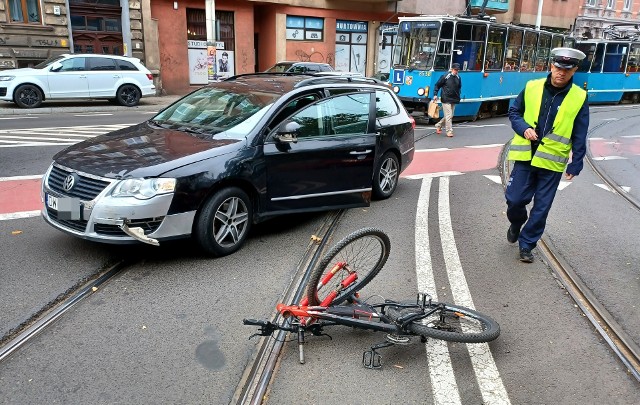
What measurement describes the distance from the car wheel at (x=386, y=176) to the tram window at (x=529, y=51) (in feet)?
47.8

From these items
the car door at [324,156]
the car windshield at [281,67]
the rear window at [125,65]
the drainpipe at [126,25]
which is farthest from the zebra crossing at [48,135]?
the drainpipe at [126,25]

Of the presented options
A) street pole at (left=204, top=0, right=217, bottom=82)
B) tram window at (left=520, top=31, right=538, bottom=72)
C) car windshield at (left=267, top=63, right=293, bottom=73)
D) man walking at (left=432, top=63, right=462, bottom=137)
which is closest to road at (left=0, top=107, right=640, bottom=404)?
man walking at (left=432, top=63, right=462, bottom=137)

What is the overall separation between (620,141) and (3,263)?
15.1m

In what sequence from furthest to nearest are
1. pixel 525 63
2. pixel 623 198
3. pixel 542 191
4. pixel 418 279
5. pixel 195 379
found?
pixel 525 63, pixel 623 198, pixel 542 191, pixel 418 279, pixel 195 379

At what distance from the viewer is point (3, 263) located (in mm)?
4855

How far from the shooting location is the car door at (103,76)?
1759cm

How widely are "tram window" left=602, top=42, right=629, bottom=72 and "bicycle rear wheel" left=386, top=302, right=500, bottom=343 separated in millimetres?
26280

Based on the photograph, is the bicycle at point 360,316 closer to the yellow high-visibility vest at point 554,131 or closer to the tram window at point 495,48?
the yellow high-visibility vest at point 554,131

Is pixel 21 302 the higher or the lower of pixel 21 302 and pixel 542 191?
the lower

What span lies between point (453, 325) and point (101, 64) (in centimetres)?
1708

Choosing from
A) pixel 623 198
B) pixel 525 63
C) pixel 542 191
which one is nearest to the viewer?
pixel 542 191

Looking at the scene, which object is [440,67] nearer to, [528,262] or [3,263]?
[528,262]

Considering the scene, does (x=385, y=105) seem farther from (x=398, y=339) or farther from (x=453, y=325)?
(x=398, y=339)

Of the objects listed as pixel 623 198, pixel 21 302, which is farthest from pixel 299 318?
pixel 623 198
